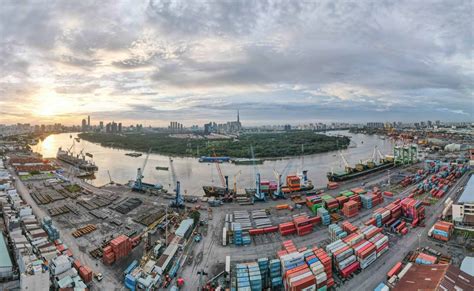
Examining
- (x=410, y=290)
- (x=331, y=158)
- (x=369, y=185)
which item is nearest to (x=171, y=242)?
(x=410, y=290)

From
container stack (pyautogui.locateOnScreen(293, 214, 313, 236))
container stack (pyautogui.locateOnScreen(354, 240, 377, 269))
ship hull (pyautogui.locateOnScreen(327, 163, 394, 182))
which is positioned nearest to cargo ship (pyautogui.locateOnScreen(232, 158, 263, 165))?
ship hull (pyautogui.locateOnScreen(327, 163, 394, 182))

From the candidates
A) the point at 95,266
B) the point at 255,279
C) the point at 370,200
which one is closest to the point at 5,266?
the point at 95,266

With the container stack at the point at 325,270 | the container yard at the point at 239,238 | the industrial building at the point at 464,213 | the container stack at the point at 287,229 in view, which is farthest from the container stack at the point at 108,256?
the industrial building at the point at 464,213

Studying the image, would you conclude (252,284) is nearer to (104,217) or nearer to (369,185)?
(104,217)

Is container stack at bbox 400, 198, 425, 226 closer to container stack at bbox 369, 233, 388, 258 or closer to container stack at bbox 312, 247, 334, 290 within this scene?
container stack at bbox 369, 233, 388, 258

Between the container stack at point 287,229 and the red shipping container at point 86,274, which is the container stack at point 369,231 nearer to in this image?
the container stack at point 287,229

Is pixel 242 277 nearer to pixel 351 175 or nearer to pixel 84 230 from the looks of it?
pixel 84 230
